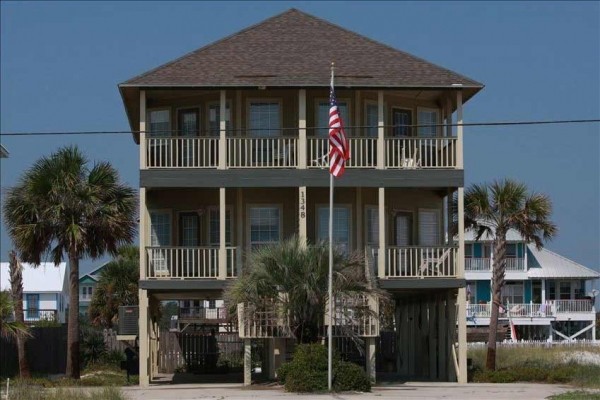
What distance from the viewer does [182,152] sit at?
32906mm

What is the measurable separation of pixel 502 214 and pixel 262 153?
25.5ft

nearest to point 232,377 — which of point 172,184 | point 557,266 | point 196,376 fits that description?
point 196,376

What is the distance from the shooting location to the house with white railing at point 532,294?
231 feet

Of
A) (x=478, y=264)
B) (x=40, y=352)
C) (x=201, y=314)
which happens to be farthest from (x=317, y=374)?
(x=478, y=264)

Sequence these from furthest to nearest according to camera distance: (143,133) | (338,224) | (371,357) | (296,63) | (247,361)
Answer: (338,224) < (296,63) < (143,133) < (371,357) < (247,361)

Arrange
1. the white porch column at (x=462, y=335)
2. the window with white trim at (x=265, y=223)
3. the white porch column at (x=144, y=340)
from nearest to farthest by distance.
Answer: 1. the white porch column at (x=144, y=340)
2. the white porch column at (x=462, y=335)
3. the window with white trim at (x=265, y=223)

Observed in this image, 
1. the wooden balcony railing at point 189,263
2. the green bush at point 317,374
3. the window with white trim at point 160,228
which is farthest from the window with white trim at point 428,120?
the green bush at point 317,374

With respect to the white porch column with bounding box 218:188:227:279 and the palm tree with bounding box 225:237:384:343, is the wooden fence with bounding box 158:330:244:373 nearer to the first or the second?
the white porch column with bounding box 218:188:227:279

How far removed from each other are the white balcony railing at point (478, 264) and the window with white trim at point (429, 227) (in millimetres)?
34826

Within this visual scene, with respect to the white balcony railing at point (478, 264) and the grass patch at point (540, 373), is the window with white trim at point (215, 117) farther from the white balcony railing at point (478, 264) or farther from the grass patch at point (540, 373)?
the white balcony railing at point (478, 264)

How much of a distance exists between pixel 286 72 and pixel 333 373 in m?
8.91

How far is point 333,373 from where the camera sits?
2819cm

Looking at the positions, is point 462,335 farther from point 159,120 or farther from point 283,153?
point 159,120

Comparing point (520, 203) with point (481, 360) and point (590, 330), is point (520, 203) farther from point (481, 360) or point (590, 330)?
point (590, 330)
